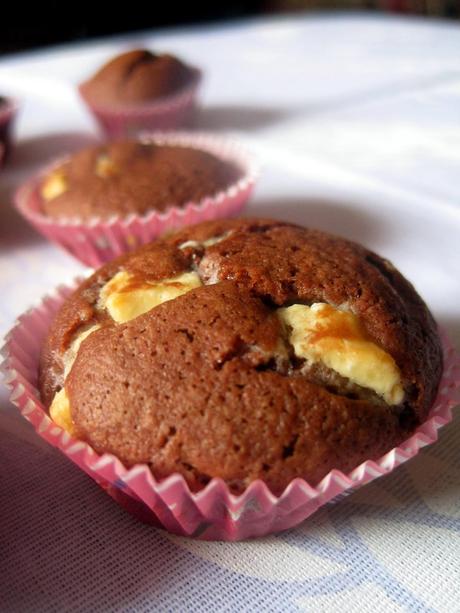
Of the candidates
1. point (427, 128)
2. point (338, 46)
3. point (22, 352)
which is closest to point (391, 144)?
point (427, 128)

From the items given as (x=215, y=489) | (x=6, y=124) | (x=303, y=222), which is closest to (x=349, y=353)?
(x=215, y=489)

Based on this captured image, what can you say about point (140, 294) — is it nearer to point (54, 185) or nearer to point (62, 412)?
point (62, 412)

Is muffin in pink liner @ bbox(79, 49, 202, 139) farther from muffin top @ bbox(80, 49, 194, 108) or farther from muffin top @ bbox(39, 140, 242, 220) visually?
muffin top @ bbox(39, 140, 242, 220)

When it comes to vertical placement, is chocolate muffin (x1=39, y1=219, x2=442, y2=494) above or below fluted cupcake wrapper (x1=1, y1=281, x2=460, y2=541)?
above

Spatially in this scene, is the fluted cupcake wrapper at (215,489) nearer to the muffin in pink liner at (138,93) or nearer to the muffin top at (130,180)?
the muffin top at (130,180)

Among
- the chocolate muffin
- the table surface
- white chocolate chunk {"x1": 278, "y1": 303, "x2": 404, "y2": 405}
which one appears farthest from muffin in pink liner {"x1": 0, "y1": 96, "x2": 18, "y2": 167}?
white chocolate chunk {"x1": 278, "y1": 303, "x2": 404, "y2": 405}

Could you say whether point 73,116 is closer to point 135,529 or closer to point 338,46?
point 338,46

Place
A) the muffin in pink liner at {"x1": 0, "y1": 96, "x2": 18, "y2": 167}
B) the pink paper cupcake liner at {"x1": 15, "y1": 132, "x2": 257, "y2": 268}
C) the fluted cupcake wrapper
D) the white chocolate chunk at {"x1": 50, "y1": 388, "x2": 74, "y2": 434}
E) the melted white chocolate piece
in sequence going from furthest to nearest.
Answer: the muffin in pink liner at {"x1": 0, "y1": 96, "x2": 18, "y2": 167}
the melted white chocolate piece
the pink paper cupcake liner at {"x1": 15, "y1": 132, "x2": 257, "y2": 268}
the white chocolate chunk at {"x1": 50, "y1": 388, "x2": 74, "y2": 434}
the fluted cupcake wrapper
